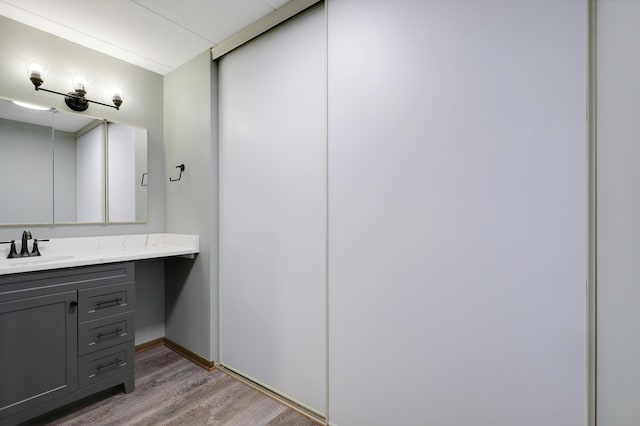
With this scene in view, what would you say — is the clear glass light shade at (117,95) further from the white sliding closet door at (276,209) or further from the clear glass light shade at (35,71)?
the white sliding closet door at (276,209)

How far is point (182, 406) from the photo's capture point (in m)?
1.80

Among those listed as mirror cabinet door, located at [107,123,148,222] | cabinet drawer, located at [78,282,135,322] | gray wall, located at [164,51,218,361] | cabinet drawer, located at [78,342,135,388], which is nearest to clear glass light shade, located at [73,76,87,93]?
mirror cabinet door, located at [107,123,148,222]

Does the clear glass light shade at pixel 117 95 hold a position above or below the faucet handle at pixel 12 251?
above

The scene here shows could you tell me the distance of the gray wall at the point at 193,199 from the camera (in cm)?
227

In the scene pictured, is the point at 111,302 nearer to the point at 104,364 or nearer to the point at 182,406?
the point at 104,364

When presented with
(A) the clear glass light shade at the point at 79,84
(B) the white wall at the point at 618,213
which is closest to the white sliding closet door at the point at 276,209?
(A) the clear glass light shade at the point at 79,84

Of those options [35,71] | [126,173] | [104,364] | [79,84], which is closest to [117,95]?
[79,84]

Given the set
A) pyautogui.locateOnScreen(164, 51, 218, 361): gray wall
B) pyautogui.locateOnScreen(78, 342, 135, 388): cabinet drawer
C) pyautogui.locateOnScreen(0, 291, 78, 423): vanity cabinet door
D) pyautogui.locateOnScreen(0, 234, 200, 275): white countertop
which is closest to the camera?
pyautogui.locateOnScreen(0, 291, 78, 423): vanity cabinet door

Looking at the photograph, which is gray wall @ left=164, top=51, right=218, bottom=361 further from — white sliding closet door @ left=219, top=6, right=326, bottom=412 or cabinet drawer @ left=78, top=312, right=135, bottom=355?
cabinet drawer @ left=78, top=312, right=135, bottom=355

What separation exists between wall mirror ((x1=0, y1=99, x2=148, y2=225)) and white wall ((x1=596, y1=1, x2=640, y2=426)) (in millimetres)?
2936

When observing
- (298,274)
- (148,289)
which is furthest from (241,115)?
(148,289)

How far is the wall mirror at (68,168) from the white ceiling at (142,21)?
22.3 inches

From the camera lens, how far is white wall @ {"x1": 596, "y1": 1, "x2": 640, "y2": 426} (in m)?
0.90

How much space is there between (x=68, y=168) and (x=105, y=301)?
41.7 inches
